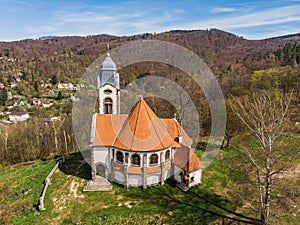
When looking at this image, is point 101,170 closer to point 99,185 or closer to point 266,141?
point 99,185

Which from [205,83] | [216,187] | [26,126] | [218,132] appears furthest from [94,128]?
[205,83]

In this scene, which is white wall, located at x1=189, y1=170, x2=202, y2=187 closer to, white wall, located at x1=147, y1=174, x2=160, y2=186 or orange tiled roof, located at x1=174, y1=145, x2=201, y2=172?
orange tiled roof, located at x1=174, y1=145, x2=201, y2=172

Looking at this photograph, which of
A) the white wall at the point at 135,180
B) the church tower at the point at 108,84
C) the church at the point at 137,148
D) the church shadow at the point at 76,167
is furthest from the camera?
the church shadow at the point at 76,167

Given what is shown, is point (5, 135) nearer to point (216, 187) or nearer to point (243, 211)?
point (216, 187)

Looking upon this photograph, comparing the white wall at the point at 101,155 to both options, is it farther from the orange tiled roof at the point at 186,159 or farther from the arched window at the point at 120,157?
the orange tiled roof at the point at 186,159

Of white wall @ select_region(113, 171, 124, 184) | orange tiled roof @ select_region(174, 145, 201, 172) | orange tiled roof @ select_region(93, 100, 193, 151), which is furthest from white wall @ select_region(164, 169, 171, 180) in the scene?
white wall @ select_region(113, 171, 124, 184)

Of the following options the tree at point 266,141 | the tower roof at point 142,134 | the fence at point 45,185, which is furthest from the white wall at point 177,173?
the fence at point 45,185
